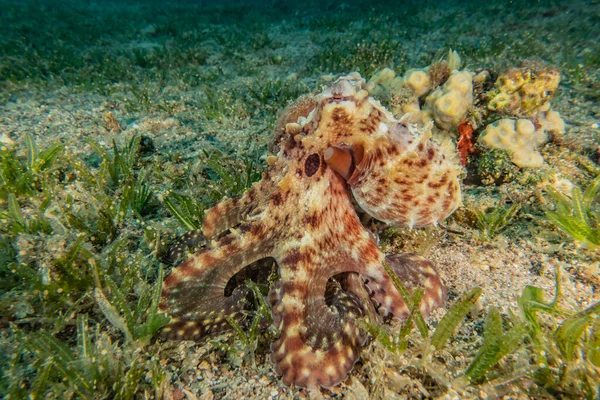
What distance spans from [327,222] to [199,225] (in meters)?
1.58

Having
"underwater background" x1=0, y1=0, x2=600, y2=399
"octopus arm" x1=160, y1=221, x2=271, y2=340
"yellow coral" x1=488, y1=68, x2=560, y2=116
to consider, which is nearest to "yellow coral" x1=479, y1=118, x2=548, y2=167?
"underwater background" x1=0, y1=0, x2=600, y2=399

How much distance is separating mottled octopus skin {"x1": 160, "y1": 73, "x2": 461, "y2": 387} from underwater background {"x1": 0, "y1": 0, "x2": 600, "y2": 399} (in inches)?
8.1

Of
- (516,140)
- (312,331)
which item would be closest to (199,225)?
(312,331)

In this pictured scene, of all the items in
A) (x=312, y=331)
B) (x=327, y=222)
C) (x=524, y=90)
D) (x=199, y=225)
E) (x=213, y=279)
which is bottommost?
(x=312, y=331)

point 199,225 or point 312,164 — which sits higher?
point 312,164

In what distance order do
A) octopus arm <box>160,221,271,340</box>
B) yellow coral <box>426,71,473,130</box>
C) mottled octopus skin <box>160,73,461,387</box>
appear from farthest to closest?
yellow coral <box>426,71,473,130</box> < octopus arm <box>160,221,271,340</box> < mottled octopus skin <box>160,73,461,387</box>

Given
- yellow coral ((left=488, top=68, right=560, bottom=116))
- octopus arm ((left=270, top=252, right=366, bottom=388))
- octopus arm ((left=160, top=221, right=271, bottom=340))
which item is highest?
yellow coral ((left=488, top=68, right=560, bottom=116))

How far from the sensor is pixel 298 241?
245 cm

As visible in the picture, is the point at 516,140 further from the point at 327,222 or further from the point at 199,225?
the point at 199,225

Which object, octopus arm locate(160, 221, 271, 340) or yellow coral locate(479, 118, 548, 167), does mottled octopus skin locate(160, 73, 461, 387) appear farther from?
yellow coral locate(479, 118, 548, 167)

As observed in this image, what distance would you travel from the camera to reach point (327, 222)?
2.54 metres

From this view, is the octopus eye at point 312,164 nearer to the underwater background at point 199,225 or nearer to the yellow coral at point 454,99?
the underwater background at point 199,225

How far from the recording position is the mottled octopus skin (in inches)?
94.7

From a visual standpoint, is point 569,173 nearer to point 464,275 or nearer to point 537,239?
point 537,239
